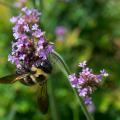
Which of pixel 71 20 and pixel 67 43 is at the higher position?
pixel 71 20

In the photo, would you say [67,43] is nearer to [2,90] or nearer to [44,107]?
[2,90]

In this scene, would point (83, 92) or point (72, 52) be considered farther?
point (72, 52)

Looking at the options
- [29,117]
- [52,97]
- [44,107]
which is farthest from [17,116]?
[44,107]

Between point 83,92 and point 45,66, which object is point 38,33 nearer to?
point 45,66

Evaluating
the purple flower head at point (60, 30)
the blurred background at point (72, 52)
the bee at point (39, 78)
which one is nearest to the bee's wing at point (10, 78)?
the bee at point (39, 78)

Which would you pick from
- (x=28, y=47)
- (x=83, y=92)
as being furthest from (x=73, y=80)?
(x=28, y=47)

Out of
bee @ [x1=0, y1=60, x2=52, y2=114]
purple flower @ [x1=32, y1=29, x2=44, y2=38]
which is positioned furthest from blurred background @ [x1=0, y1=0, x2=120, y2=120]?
purple flower @ [x1=32, y1=29, x2=44, y2=38]

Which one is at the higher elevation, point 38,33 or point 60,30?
point 60,30

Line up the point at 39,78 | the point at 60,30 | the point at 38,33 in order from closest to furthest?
the point at 38,33, the point at 39,78, the point at 60,30
